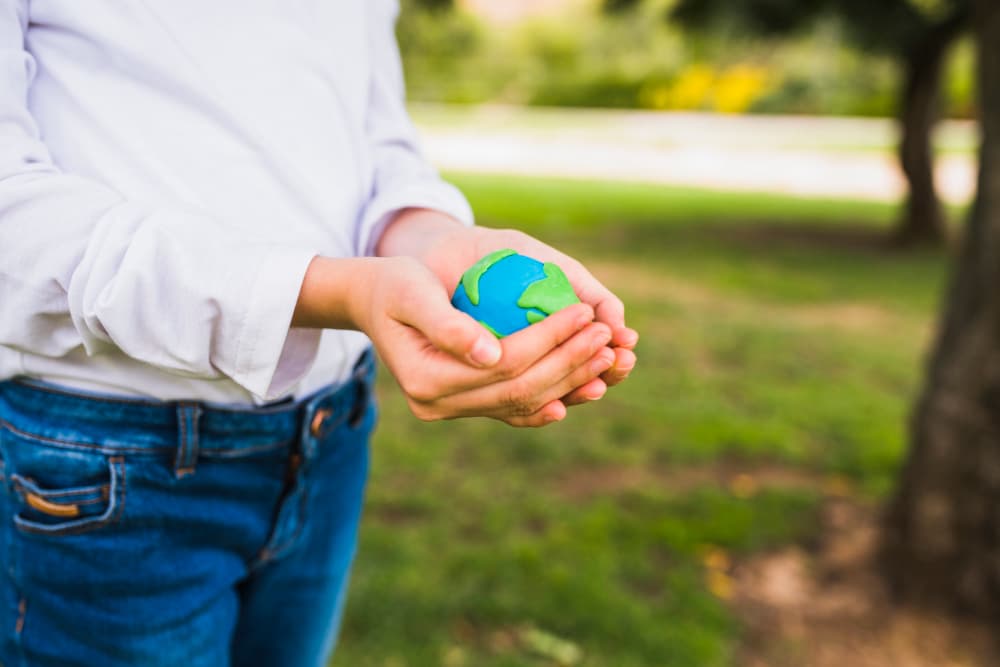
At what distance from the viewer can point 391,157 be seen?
4.60ft

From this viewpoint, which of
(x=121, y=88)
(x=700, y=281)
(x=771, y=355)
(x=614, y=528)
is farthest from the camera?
(x=700, y=281)

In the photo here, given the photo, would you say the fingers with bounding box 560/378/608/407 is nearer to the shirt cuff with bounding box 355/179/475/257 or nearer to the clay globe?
the clay globe

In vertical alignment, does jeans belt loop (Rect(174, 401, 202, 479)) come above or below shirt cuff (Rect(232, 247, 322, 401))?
below

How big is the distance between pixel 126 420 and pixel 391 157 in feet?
1.86

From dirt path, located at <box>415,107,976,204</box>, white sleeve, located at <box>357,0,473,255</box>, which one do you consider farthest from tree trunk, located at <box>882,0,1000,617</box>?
dirt path, located at <box>415,107,976,204</box>

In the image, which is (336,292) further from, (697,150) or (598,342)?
(697,150)

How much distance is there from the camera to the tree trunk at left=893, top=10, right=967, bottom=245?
10.3 m

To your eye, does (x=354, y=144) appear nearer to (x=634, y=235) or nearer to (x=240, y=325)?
(x=240, y=325)

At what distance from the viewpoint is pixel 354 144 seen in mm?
1302

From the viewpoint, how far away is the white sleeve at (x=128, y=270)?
0.93 metres

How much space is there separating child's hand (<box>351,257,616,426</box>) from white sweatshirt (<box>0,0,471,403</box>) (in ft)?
A: 0.40

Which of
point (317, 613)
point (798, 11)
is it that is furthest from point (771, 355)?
point (798, 11)

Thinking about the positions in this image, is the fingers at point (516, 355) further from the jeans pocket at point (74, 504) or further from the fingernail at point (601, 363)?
the jeans pocket at point (74, 504)

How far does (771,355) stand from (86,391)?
5021 mm
